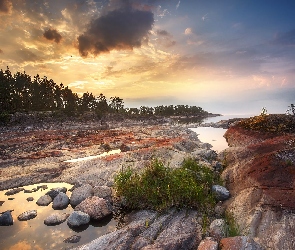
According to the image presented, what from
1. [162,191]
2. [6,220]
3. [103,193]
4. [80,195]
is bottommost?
[6,220]

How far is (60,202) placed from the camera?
13.1 meters

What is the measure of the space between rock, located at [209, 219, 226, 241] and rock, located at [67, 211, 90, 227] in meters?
6.05

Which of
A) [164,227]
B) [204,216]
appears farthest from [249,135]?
[164,227]

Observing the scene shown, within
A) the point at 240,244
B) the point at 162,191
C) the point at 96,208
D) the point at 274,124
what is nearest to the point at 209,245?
the point at 240,244

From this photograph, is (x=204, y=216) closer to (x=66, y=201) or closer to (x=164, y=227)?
(x=164, y=227)

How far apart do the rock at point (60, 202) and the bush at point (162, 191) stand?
3285mm

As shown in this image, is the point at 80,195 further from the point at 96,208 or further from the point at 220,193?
the point at 220,193

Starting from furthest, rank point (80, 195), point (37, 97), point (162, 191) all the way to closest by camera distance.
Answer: point (37, 97) → point (80, 195) → point (162, 191)

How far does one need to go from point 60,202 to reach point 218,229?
29.9 ft

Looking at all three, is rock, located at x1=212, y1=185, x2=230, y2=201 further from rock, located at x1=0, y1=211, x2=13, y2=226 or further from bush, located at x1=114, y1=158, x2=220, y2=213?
rock, located at x1=0, y1=211, x2=13, y2=226

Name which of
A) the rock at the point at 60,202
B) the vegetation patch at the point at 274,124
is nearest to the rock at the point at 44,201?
the rock at the point at 60,202

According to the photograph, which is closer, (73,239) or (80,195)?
(73,239)

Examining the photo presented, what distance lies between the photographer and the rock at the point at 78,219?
10.9 metres

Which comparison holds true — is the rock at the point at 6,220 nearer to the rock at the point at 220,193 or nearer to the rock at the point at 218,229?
the rock at the point at 218,229
